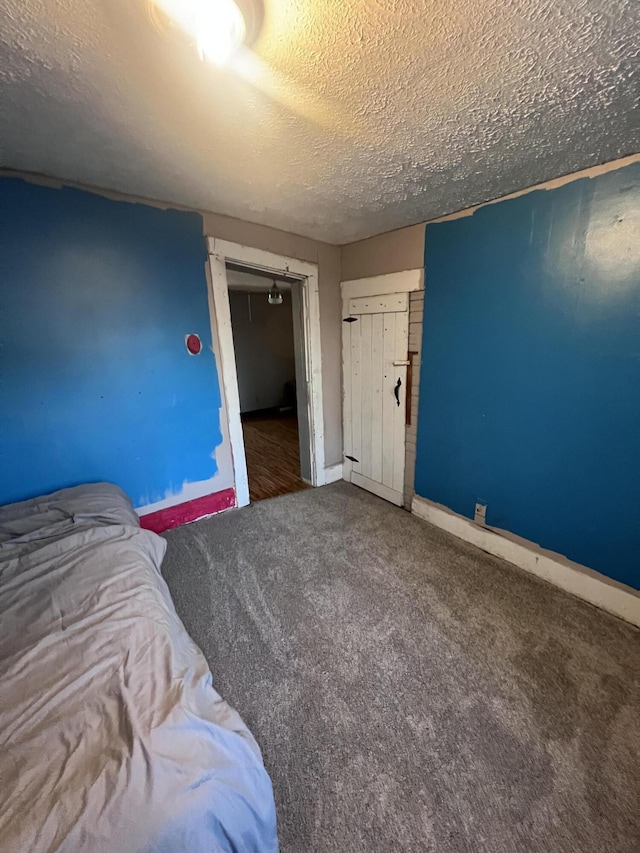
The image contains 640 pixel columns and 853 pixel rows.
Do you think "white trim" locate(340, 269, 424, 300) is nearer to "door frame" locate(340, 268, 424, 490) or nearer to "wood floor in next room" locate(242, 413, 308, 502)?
"door frame" locate(340, 268, 424, 490)

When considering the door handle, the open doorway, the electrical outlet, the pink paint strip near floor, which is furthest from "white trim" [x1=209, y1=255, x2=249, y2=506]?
the electrical outlet

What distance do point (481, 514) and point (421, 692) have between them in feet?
4.16

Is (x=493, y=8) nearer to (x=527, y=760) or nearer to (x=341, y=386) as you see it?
(x=527, y=760)

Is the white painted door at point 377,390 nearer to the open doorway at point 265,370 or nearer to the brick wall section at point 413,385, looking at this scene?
the brick wall section at point 413,385

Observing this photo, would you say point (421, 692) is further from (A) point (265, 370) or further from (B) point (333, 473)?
(A) point (265, 370)

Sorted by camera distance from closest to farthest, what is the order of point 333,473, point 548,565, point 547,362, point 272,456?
1. point 547,362
2. point 548,565
3. point 333,473
4. point 272,456

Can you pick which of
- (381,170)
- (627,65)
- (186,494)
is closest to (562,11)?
(627,65)

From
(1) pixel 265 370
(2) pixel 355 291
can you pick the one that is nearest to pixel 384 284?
(2) pixel 355 291

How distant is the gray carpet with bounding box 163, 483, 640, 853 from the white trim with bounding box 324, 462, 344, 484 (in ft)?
3.67

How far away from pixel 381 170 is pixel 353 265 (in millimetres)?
1366

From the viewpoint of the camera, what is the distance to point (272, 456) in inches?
172

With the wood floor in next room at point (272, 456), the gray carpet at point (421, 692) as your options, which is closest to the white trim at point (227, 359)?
the wood floor in next room at point (272, 456)

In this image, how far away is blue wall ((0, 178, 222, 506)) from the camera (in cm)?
188

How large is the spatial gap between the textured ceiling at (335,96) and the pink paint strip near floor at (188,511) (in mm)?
2122
